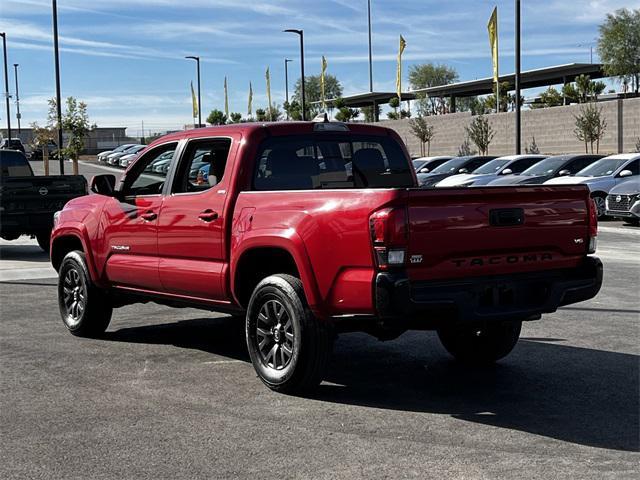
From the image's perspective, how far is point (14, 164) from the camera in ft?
68.4

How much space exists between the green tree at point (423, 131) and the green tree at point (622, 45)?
17335 millimetres

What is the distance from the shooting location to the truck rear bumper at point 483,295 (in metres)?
5.86

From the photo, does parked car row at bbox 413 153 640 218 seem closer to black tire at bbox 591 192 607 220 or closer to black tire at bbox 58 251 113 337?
black tire at bbox 591 192 607 220

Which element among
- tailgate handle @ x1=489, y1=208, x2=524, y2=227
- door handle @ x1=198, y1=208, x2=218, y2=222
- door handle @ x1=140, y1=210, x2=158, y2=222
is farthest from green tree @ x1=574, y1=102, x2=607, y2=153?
tailgate handle @ x1=489, y1=208, x2=524, y2=227

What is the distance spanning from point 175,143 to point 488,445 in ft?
13.3

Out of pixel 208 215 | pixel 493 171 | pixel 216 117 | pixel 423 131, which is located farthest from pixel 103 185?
pixel 216 117

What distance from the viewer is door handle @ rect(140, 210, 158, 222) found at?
8.02m

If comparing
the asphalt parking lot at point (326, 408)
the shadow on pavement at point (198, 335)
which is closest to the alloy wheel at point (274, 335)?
the asphalt parking lot at point (326, 408)

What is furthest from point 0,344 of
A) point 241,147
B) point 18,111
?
point 18,111

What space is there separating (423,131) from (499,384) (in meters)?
57.6

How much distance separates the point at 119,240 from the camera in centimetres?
852

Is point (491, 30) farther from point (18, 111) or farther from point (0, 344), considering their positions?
point (18, 111)

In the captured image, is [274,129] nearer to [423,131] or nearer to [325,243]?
[325,243]

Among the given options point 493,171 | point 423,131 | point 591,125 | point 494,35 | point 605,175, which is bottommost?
point 605,175
